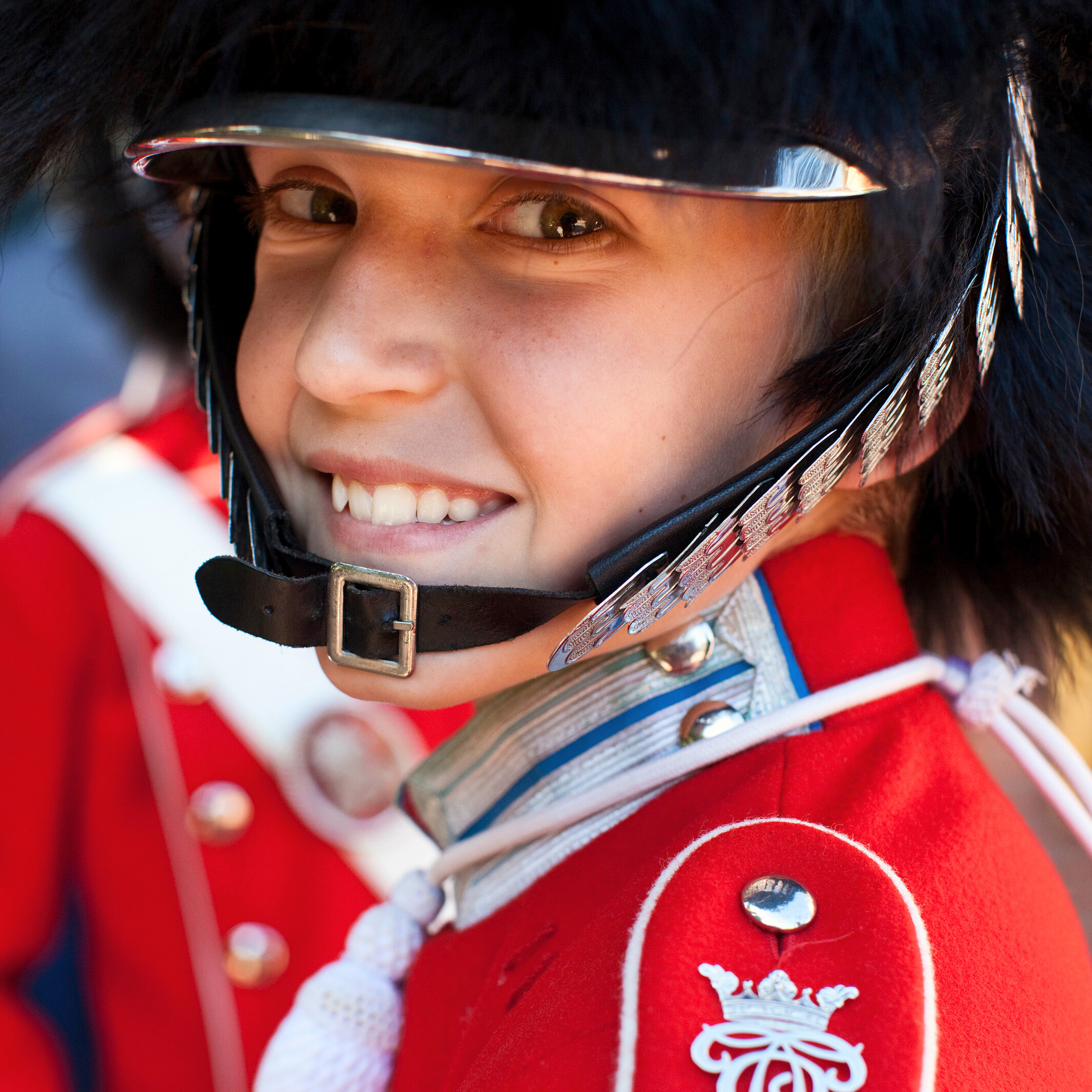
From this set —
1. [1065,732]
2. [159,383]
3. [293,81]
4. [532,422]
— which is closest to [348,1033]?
[532,422]

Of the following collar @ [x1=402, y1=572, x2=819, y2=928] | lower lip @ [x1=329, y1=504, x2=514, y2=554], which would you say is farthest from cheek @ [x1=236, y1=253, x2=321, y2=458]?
collar @ [x1=402, y1=572, x2=819, y2=928]

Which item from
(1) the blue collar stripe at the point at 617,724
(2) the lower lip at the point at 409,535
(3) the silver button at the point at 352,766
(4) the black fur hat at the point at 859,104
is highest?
(4) the black fur hat at the point at 859,104

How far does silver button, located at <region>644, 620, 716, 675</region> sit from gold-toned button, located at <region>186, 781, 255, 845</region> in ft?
2.54

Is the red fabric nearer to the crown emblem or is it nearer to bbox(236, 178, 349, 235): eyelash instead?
the crown emblem

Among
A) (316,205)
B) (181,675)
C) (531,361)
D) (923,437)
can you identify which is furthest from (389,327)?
(181,675)

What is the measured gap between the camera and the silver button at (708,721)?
0.87 m

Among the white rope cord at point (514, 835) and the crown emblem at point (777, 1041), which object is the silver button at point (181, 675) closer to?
the white rope cord at point (514, 835)

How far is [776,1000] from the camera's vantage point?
0.65 meters

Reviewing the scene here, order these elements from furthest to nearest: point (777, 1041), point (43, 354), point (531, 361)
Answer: point (43, 354) → point (531, 361) → point (777, 1041)

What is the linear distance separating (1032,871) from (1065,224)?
0.50 m

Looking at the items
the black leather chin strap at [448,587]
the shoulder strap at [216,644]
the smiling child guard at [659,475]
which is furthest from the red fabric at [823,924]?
the shoulder strap at [216,644]

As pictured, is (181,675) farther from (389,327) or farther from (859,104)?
(859,104)

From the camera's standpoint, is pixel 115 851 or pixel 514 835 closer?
pixel 514 835

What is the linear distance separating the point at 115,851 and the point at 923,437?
1142 mm
